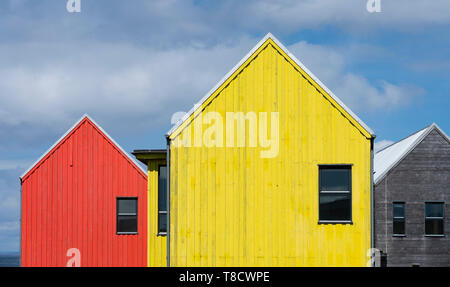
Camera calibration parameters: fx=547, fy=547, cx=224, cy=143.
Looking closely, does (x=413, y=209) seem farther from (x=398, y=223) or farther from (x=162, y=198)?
(x=162, y=198)

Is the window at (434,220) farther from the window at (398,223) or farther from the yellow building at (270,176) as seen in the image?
the yellow building at (270,176)

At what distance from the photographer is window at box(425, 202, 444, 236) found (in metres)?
35.1

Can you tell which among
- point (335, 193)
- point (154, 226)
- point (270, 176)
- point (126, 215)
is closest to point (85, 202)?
point (126, 215)

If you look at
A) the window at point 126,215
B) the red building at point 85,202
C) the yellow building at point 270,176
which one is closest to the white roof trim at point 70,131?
the red building at point 85,202

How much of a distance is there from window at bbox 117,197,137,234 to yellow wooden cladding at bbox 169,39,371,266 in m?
9.73

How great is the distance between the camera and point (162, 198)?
917 inches

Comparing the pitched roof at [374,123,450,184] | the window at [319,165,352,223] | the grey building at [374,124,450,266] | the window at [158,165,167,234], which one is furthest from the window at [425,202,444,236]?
the window at [319,165,352,223]

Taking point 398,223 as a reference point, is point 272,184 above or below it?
above

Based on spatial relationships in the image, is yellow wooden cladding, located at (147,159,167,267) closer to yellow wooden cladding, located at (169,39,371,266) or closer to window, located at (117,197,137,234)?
window, located at (117,197,137,234)

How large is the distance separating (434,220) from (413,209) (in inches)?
60.8

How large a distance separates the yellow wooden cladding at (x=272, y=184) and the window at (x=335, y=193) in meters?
0.20

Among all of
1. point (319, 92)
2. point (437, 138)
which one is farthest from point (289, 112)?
point (437, 138)

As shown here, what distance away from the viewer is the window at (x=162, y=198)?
22922 millimetres
